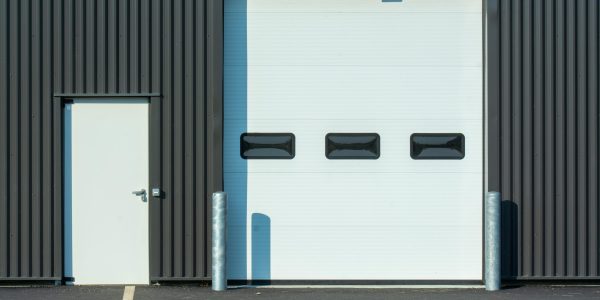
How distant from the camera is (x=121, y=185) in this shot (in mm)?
11398

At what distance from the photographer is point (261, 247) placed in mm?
11516

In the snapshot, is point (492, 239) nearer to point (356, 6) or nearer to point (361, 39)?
point (361, 39)

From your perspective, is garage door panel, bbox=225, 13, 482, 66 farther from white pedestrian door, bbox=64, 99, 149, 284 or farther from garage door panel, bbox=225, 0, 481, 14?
white pedestrian door, bbox=64, 99, 149, 284

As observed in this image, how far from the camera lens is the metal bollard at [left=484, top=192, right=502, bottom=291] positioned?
36.0 feet

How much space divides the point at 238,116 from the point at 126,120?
45.9 inches

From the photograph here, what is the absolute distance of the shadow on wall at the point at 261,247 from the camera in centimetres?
1151

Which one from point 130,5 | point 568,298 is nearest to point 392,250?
point 568,298

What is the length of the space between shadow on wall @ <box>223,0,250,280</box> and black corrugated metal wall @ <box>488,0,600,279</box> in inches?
101

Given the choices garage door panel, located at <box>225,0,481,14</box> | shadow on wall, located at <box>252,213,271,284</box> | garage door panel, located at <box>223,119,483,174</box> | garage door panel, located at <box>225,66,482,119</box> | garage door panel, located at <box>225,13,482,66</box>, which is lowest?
shadow on wall, located at <box>252,213,271,284</box>

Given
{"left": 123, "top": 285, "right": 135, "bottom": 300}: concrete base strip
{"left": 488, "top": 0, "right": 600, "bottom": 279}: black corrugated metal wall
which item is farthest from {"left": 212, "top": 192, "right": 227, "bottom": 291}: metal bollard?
{"left": 488, "top": 0, "right": 600, "bottom": 279}: black corrugated metal wall

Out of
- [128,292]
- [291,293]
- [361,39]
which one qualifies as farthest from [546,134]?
[128,292]

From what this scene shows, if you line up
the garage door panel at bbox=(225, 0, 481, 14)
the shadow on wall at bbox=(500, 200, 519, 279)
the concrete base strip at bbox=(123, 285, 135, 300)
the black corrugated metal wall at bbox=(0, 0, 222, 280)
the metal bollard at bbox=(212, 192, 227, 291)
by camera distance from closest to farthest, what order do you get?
the concrete base strip at bbox=(123, 285, 135, 300)
the metal bollard at bbox=(212, 192, 227, 291)
the black corrugated metal wall at bbox=(0, 0, 222, 280)
the shadow on wall at bbox=(500, 200, 519, 279)
the garage door panel at bbox=(225, 0, 481, 14)

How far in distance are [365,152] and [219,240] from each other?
5.99ft
